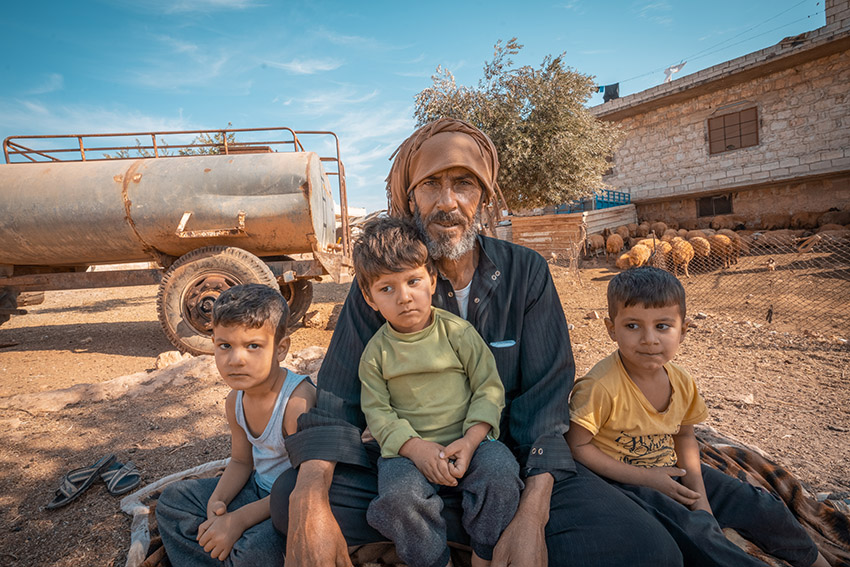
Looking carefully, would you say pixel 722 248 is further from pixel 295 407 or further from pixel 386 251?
pixel 295 407

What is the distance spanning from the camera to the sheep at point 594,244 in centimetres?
1364

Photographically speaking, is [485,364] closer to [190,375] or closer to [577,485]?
[577,485]

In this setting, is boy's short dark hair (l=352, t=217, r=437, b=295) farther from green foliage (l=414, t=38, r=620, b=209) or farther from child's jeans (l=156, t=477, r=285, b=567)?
green foliage (l=414, t=38, r=620, b=209)

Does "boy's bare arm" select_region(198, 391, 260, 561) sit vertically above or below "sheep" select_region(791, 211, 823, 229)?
below

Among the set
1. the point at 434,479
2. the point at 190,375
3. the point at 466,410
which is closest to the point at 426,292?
the point at 466,410

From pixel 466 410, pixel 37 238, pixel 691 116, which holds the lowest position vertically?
pixel 466 410

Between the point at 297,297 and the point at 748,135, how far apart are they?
15.5 m

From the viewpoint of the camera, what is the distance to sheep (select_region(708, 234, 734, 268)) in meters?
9.67

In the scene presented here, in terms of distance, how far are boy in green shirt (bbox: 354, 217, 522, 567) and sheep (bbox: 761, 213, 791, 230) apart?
627 inches

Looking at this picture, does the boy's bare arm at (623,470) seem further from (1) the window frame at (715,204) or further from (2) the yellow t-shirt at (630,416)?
(1) the window frame at (715,204)

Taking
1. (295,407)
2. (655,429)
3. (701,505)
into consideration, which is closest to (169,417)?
(295,407)

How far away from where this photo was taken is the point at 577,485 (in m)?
1.53

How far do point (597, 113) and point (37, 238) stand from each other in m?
17.4

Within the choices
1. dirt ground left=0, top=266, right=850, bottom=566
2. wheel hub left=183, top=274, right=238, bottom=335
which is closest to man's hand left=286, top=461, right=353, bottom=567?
dirt ground left=0, top=266, right=850, bottom=566
